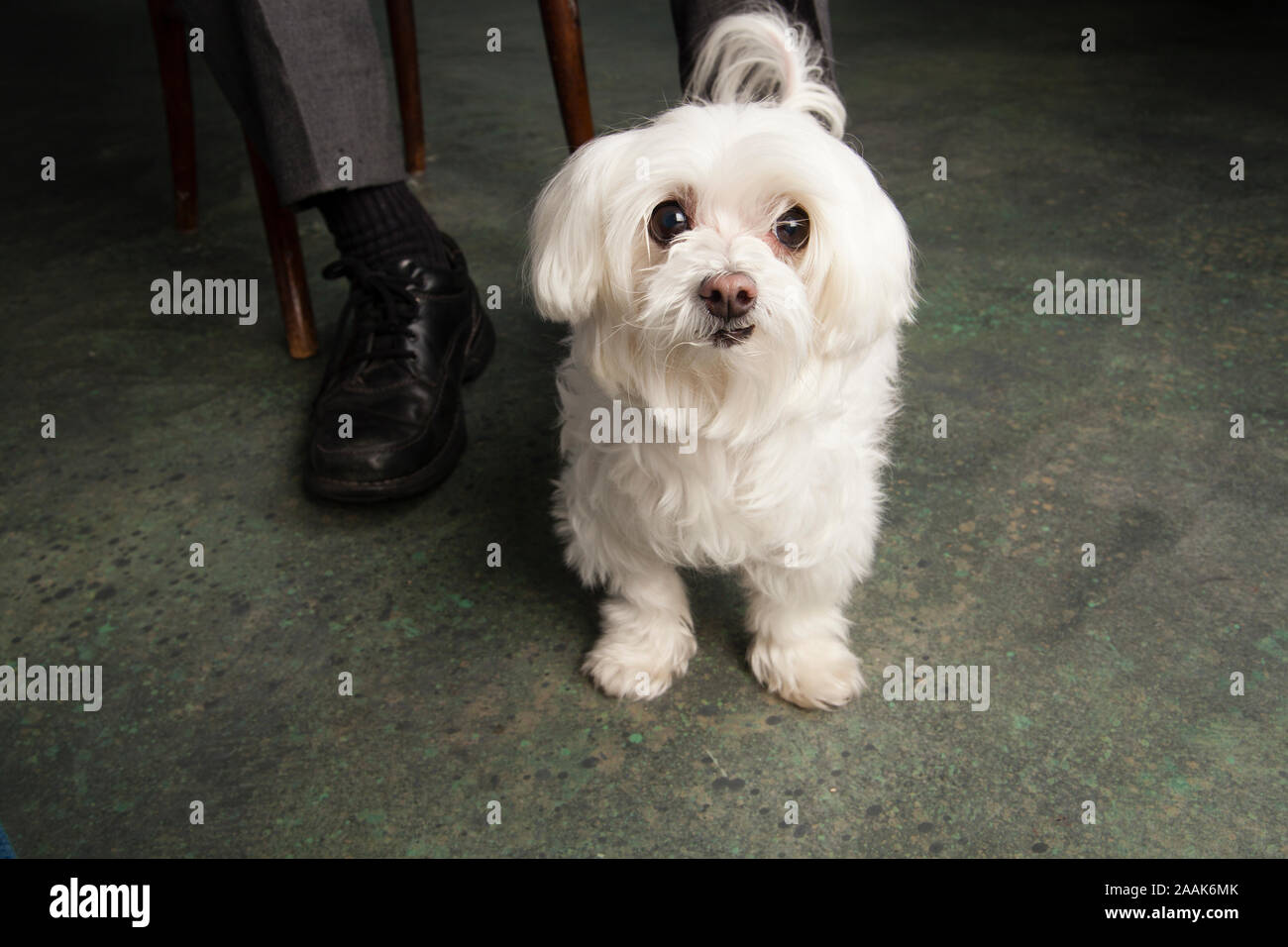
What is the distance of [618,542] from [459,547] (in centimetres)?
33

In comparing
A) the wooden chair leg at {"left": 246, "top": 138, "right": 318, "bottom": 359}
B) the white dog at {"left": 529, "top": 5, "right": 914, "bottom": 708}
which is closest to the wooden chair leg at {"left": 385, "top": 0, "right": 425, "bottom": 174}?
the wooden chair leg at {"left": 246, "top": 138, "right": 318, "bottom": 359}

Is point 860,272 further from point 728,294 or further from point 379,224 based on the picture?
point 379,224

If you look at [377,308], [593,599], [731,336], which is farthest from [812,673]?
[377,308]

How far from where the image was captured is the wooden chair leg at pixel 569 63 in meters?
1.59

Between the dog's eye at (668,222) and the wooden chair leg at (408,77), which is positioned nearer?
the dog's eye at (668,222)

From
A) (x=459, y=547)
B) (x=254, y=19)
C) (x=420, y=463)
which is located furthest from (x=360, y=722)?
(x=254, y=19)

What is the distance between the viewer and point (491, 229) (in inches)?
87.1

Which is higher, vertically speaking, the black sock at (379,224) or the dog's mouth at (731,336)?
the black sock at (379,224)

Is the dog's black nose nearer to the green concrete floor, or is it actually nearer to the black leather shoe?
the green concrete floor

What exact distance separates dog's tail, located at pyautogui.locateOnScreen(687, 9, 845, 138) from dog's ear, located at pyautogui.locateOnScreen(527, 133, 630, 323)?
0.27 meters

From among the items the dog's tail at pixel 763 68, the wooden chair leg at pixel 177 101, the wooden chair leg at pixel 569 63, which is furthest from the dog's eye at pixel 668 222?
the wooden chair leg at pixel 177 101

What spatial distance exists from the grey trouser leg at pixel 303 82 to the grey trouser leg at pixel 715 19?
0.46 m

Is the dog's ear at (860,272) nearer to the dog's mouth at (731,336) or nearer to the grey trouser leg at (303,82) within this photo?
the dog's mouth at (731,336)

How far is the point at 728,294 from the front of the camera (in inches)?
33.8
